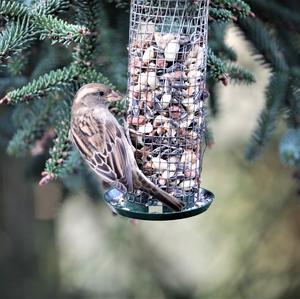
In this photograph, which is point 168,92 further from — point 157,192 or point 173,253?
point 173,253

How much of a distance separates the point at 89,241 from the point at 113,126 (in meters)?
4.09

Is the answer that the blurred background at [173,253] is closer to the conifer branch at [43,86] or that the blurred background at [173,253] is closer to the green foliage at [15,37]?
the conifer branch at [43,86]

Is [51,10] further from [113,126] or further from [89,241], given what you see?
[89,241]

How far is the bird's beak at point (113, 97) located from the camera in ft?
7.67

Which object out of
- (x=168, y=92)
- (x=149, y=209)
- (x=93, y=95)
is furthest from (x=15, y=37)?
(x=149, y=209)

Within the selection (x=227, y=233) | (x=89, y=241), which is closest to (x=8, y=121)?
(x=227, y=233)

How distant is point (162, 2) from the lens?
224 cm

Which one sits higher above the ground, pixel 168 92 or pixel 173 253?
pixel 168 92

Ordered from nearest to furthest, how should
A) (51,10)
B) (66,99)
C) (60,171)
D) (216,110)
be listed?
(51,10) → (60,171) → (66,99) → (216,110)

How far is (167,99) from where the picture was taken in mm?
2350

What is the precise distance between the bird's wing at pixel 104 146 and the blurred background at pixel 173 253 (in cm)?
202

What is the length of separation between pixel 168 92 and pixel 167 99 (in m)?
0.02

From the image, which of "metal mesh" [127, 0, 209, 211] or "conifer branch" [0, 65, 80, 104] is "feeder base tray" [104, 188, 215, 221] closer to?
"metal mesh" [127, 0, 209, 211]

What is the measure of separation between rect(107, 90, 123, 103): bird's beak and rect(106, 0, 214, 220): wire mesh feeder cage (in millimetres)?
40
